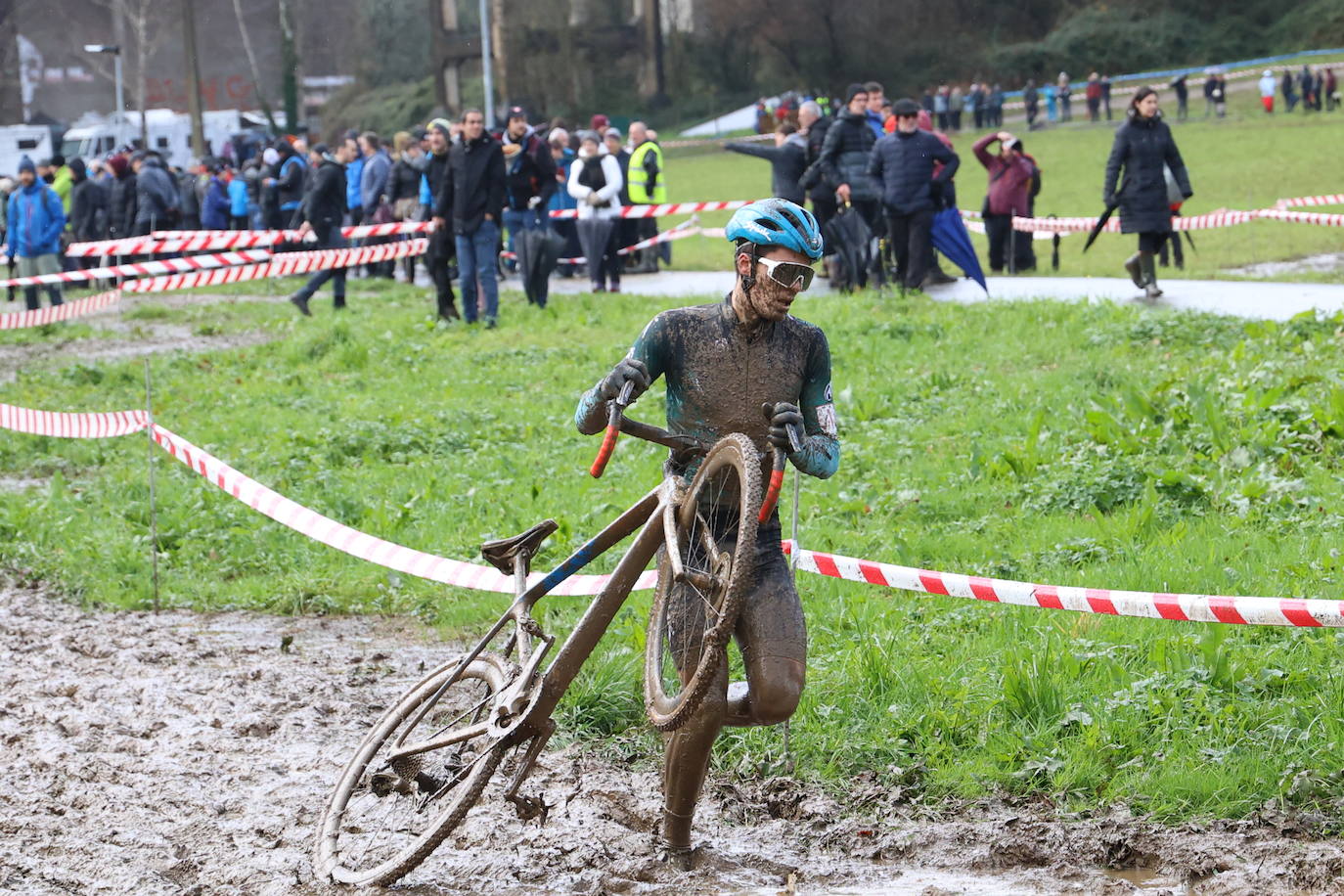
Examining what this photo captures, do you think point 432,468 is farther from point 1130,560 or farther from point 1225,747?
point 1225,747

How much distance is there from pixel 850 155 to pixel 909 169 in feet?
3.84

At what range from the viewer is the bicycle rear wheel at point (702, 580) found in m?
4.39

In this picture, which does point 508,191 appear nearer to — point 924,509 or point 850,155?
point 850,155

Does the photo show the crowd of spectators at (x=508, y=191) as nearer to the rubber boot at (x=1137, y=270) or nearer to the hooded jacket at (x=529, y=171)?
the hooded jacket at (x=529, y=171)

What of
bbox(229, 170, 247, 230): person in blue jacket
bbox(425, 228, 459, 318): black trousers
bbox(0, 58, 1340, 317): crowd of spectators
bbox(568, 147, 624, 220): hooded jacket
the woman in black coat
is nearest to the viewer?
the woman in black coat

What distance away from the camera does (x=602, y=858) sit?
17.4ft

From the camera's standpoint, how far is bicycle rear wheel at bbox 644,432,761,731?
4.39 meters

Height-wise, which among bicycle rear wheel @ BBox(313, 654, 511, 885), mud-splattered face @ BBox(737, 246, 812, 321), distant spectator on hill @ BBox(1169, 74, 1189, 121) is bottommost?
bicycle rear wheel @ BBox(313, 654, 511, 885)

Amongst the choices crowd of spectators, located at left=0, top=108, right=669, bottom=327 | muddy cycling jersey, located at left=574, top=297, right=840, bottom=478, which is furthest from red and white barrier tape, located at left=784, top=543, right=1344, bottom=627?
crowd of spectators, located at left=0, top=108, right=669, bottom=327

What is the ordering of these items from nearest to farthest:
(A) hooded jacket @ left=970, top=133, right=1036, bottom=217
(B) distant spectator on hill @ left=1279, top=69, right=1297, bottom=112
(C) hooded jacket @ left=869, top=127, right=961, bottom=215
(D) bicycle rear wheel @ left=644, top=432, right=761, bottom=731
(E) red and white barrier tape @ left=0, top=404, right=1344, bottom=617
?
(D) bicycle rear wheel @ left=644, top=432, right=761, bottom=731 < (E) red and white barrier tape @ left=0, top=404, right=1344, bottom=617 < (C) hooded jacket @ left=869, top=127, right=961, bottom=215 < (A) hooded jacket @ left=970, top=133, right=1036, bottom=217 < (B) distant spectator on hill @ left=1279, top=69, right=1297, bottom=112

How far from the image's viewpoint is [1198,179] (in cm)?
3316

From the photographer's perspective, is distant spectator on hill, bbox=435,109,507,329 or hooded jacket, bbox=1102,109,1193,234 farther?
distant spectator on hill, bbox=435,109,507,329

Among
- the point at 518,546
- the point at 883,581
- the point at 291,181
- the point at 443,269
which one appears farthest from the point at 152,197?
the point at 518,546

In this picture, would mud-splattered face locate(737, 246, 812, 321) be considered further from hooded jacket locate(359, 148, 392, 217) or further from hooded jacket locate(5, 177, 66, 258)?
hooded jacket locate(359, 148, 392, 217)
